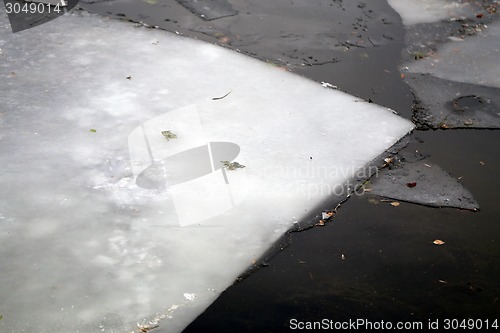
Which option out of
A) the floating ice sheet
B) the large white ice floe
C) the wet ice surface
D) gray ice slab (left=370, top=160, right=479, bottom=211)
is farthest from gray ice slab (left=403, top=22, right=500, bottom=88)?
gray ice slab (left=370, top=160, right=479, bottom=211)

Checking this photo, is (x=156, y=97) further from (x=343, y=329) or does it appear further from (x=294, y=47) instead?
(x=343, y=329)

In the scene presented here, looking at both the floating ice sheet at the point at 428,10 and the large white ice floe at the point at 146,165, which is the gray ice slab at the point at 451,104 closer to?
the large white ice floe at the point at 146,165

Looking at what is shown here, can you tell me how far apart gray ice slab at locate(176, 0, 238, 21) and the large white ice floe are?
44 centimetres

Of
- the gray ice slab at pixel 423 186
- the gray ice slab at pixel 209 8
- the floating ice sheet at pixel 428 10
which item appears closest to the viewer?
the gray ice slab at pixel 423 186

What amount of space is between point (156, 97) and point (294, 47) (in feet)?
4.03

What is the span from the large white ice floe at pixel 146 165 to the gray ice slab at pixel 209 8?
1.45 feet

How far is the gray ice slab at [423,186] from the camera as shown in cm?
316

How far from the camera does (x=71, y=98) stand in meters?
3.76

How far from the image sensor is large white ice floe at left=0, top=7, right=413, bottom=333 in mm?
2570

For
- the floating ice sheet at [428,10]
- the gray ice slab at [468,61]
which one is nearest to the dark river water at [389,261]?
the gray ice slab at [468,61]

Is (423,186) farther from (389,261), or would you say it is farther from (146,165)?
(146,165)

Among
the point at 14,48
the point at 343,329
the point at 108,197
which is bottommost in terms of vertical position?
the point at 343,329

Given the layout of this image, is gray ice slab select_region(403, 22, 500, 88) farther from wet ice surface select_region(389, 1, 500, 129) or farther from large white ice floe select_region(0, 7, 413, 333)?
large white ice floe select_region(0, 7, 413, 333)

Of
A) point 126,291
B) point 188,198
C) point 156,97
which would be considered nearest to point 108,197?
point 188,198
